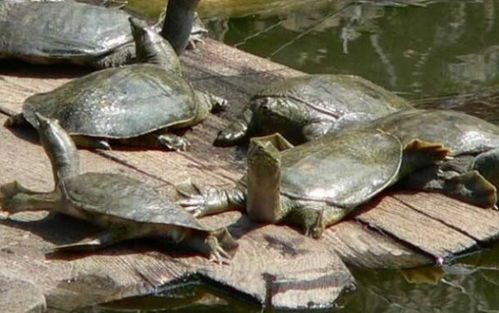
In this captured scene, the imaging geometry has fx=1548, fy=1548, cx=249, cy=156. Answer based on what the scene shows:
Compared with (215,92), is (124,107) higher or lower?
higher

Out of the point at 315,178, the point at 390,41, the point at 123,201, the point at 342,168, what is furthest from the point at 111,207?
the point at 390,41

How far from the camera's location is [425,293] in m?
5.09

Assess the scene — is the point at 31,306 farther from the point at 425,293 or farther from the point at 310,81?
the point at 310,81

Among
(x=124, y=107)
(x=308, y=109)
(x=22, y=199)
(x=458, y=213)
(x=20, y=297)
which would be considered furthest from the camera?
(x=308, y=109)

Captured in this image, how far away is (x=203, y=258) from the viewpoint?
4.88 metres

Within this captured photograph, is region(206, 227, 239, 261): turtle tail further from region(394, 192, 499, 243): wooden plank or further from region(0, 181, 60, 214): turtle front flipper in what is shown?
region(394, 192, 499, 243): wooden plank

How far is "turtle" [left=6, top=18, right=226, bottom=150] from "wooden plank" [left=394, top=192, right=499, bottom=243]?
926mm

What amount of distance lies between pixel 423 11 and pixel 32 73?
3.42m

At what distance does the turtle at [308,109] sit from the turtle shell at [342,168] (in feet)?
0.99

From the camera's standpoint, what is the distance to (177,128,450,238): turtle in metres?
5.10

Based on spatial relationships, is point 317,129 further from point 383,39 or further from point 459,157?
point 383,39

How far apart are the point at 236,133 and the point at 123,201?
1.18m

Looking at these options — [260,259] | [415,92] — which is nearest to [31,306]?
[260,259]

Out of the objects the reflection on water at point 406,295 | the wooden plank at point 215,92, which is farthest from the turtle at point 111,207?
the wooden plank at point 215,92
